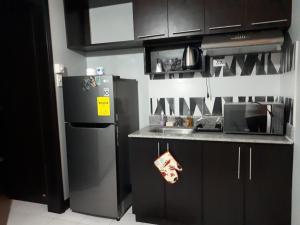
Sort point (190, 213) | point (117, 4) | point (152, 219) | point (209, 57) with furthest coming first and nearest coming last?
point (117, 4)
point (209, 57)
point (152, 219)
point (190, 213)

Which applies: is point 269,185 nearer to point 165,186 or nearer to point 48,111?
point 165,186

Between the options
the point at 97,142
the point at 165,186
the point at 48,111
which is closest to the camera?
the point at 165,186

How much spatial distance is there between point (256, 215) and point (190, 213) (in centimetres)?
54

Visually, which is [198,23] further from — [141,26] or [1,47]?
[1,47]

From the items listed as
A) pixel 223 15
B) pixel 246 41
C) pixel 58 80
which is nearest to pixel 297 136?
pixel 246 41

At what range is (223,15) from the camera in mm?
1981

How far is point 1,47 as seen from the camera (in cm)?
252

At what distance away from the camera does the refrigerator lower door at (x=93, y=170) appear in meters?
2.16

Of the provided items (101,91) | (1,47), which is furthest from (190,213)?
(1,47)

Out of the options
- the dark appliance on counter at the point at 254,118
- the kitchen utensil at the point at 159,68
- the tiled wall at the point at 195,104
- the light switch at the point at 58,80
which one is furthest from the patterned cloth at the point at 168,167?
the light switch at the point at 58,80

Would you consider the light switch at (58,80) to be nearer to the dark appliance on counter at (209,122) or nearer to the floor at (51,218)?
the floor at (51,218)

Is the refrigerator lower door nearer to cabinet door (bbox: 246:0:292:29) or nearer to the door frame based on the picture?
the door frame

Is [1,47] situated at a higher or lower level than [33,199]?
higher

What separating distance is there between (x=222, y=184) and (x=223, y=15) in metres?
1.48
